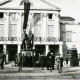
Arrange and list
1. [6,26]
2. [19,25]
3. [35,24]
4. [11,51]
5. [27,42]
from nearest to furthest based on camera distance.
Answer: [27,42]
[6,26]
[19,25]
[11,51]
[35,24]

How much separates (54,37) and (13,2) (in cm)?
927

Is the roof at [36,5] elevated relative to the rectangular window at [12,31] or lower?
elevated

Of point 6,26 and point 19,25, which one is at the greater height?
point 19,25

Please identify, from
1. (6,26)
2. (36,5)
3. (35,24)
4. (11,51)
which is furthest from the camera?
(35,24)

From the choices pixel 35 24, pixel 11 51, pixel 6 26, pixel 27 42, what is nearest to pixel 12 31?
pixel 6 26

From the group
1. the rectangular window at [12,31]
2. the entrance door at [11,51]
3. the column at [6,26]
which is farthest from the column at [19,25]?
the entrance door at [11,51]

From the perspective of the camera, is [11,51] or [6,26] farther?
[11,51]

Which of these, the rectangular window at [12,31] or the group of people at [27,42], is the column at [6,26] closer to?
the rectangular window at [12,31]

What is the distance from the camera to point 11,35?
150 ft

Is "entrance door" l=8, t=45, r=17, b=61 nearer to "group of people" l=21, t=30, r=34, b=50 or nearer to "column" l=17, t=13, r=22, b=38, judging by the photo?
"column" l=17, t=13, r=22, b=38

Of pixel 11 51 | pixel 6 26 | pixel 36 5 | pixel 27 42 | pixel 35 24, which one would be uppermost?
pixel 36 5

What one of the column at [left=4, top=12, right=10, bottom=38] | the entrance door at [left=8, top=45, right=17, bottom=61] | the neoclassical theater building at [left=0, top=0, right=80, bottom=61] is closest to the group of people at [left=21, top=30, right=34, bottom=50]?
the neoclassical theater building at [left=0, top=0, right=80, bottom=61]

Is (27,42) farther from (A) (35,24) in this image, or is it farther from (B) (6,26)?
(A) (35,24)

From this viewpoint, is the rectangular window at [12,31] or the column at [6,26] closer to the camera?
the column at [6,26]
